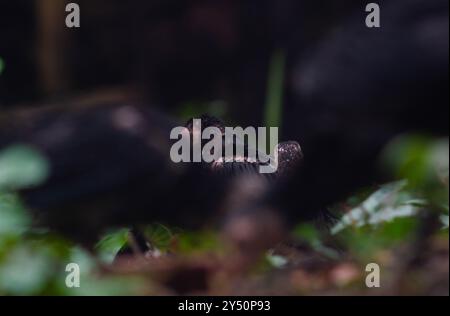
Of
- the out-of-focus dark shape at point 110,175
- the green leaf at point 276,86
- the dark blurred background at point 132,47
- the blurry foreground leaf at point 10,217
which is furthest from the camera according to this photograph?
the dark blurred background at point 132,47

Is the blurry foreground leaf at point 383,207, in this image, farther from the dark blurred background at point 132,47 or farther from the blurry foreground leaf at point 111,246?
the dark blurred background at point 132,47

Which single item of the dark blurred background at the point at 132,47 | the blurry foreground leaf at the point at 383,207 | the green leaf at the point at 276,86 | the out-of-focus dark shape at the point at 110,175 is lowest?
the blurry foreground leaf at the point at 383,207

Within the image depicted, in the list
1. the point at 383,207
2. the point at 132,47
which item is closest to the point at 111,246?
the point at 383,207

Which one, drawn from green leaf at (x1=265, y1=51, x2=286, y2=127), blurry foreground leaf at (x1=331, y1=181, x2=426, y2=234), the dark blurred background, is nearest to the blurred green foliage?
blurry foreground leaf at (x1=331, y1=181, x2=426, y2=234)

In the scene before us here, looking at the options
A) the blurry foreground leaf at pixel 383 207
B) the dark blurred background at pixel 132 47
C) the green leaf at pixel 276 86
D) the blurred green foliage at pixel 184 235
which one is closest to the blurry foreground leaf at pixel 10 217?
the blurred green foliage at pixel 184 235

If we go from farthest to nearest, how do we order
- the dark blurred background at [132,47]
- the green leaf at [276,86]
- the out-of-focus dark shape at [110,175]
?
1. the dark blurred background at [132,47]
2. the green leaf at [276,86]
3. the out-of-focus dark shape at [110,175]

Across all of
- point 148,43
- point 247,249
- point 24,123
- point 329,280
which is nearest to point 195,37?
point 148,43

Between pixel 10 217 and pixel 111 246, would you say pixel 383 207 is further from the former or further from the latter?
pixel 10 217
